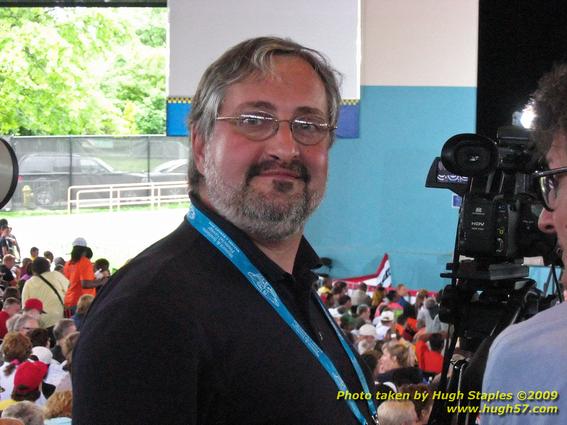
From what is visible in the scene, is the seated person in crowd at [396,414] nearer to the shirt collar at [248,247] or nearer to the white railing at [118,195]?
the shirt collar at [248,247]

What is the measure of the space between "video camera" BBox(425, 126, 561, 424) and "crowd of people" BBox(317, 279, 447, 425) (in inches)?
15.7

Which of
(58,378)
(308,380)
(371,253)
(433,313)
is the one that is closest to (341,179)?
(371,253)

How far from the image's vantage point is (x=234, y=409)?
1.42m

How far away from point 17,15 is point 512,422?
2053cm

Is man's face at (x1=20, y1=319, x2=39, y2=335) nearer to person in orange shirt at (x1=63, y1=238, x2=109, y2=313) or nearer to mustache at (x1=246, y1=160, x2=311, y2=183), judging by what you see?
person in orange shirt at (x1=63, y1=238, x2=109, y2=313)

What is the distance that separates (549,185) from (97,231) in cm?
1693

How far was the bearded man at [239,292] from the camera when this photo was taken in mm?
1345

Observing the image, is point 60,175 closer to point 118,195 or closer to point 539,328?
point 118,195

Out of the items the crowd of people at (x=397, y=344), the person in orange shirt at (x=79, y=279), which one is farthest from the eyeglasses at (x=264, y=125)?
the person in orange shirt at (x=79, y=279)

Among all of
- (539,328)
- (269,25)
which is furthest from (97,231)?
(539,328)

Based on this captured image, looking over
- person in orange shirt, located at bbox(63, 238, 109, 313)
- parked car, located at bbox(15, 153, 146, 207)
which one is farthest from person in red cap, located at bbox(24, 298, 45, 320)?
parked car, located at bbox(15, 153, 146, 207)

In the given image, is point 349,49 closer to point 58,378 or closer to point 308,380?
point 58,378

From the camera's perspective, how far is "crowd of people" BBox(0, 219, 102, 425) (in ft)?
12.9

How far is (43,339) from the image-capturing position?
6145mm
